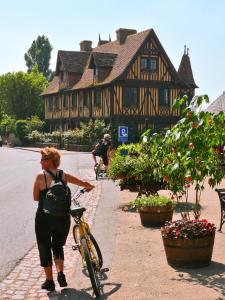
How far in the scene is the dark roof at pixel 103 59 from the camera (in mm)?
47781

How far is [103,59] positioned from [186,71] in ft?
31.5

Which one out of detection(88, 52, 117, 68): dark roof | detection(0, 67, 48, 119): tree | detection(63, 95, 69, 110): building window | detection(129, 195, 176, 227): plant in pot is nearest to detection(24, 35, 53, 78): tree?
detection(0, 67, 48, 119): tree

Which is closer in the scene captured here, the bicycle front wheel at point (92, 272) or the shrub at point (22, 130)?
the bicycle front wheel at point (92, 272)

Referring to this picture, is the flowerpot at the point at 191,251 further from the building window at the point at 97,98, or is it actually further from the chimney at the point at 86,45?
the chimney at the point at 86,45

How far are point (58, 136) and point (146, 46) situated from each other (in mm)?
12993

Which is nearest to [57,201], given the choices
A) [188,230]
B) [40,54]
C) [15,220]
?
[188,230]

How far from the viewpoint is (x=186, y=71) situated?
5375cm

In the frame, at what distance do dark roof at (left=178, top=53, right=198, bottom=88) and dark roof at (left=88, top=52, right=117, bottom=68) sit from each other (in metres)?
7.83

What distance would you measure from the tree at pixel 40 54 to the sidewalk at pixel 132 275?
102191mm

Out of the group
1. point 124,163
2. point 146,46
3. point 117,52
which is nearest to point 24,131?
point 117,52

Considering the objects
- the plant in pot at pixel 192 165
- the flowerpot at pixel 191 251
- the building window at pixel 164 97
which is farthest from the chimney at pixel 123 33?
the flowerpot at pixel 191 251

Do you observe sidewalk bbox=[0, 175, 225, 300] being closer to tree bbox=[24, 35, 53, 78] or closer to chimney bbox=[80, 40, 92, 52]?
chimney bbox=[80, 40, 92, 52]

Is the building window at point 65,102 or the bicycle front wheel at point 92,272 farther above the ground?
the building window at point 65,102

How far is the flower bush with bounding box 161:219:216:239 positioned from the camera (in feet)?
23.6
